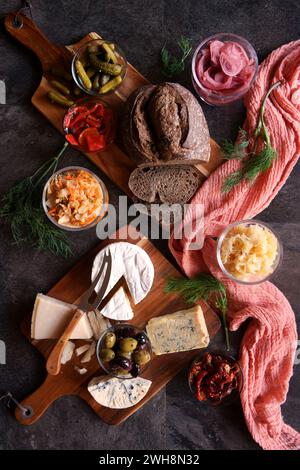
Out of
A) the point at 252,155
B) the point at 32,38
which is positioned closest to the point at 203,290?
the point at 252,155

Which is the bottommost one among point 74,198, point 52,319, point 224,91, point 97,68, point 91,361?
point 91,361

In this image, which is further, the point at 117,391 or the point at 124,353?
the point at 117,391

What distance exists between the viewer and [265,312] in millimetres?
2516

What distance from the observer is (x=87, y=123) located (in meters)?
2.45

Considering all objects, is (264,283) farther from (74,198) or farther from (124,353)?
(74,198)

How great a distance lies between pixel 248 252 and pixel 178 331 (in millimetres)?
536

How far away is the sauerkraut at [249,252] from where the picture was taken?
2.36m

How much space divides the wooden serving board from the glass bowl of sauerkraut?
277 millimetres

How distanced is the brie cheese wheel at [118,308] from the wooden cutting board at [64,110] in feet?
1.66

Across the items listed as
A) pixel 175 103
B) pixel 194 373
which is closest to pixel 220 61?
pixel 175 103

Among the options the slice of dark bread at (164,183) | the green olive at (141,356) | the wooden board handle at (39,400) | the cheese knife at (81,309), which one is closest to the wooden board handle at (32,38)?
the slice of dark bread at (164,183)

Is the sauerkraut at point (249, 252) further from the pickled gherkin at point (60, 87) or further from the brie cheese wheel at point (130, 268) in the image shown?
the pickled gherkin at point (60, 87)

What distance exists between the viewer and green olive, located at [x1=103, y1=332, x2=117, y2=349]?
239 centimetres

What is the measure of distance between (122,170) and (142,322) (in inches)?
30.7
